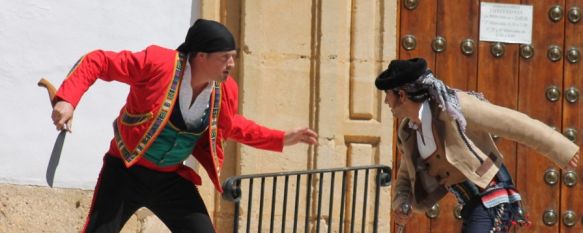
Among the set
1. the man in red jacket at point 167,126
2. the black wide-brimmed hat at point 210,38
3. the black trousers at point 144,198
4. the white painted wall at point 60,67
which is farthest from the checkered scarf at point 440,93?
the white painted wall at point 60,67

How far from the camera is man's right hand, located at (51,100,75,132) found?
589cm

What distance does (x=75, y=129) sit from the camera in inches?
333

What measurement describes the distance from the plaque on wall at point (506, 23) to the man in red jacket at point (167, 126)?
3129 mm

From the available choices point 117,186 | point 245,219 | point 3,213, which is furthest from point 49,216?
point 117,186

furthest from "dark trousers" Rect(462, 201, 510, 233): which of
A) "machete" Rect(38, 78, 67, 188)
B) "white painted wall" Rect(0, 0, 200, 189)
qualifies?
"white painted wall" Rect(0, 0, 200, 189)

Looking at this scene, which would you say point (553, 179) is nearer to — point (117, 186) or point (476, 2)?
point (476, 2)

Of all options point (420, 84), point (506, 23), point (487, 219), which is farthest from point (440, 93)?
point (506, 23)

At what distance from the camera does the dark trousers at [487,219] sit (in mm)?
6715

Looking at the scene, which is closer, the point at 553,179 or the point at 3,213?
the point at 3,213

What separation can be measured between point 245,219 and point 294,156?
0.49 metres

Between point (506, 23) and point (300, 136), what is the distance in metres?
3.21

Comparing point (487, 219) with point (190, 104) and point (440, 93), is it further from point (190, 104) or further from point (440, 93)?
point (190, 104)

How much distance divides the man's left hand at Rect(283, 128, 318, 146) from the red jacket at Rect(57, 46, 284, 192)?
3 centimetres

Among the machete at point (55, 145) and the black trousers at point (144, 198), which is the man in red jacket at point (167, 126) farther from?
the machete at point (55, 145)
